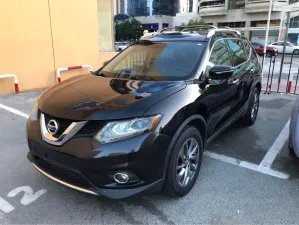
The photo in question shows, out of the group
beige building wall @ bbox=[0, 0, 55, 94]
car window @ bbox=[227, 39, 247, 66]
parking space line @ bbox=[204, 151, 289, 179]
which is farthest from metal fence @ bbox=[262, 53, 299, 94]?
beige building wall @ bbox=[0, 0, 55, 94]

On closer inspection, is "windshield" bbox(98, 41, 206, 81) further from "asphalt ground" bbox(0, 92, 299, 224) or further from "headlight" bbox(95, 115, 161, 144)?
"asphalt ground" bbox(0, 92, 299, 224)

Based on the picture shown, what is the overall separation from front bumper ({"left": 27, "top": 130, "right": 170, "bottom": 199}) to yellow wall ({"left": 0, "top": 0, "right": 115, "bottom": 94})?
5.48m

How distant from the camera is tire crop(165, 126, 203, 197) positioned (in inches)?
101

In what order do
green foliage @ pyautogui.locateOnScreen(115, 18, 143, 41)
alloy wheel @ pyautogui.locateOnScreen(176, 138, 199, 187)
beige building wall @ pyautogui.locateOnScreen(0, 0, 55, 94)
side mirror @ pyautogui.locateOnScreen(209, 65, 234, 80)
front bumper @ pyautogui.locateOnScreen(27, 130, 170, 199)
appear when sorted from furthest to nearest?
green foliage @ pyautogui.locateOnScreen(115, 18, 143, 41) < beige building wall @ pyautogui.locateOnScreen(0, 0, 55, 94) < side mirror @ pyautogui.locateOnScreen(209, 65, 234, 80) < alloy wheel @ pyautogui.locateOnScreen(176, 138, 199, 187) < front bumper @ pyautogui.locateOnScreen(27, 130, 170, 199)

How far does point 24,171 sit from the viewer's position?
3.40 metres

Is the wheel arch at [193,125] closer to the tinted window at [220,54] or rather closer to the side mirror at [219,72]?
the side mirror at [219,72]

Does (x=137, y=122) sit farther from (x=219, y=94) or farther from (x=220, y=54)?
(x=220, y=54)

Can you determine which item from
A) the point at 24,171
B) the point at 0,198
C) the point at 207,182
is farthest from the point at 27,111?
the point at 207,182

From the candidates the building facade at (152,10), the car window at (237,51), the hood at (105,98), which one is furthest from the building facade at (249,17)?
the hood at (105,98)

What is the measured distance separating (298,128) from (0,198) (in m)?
3.43

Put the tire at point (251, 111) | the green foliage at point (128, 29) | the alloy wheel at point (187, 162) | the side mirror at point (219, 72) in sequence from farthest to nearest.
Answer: the green foliage at point (128, 29) → the tire at point (251, 111) → the side mirror at point (219, 72) → the alloy wheel at point (187, 162)

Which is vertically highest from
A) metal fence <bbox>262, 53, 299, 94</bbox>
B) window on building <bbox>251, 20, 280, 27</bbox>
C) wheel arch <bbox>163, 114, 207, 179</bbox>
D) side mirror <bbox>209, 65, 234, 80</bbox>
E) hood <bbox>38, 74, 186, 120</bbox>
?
window on building <bbox>251, 20, 280, 27</bbox>

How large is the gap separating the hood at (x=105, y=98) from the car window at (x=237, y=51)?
62.3 inches

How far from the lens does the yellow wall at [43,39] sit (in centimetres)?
686
